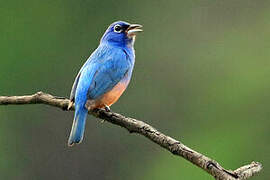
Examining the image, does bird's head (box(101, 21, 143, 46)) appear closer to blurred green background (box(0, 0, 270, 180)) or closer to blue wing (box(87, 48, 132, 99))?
blue wing (box(87, 48, 132, 99))

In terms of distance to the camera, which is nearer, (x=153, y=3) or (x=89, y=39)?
(x=89, y=39)

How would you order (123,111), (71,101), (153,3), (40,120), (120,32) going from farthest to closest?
(153,3) < (40,120) < (123,111) < (120,32) < (71,101)

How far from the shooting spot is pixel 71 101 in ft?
21.2

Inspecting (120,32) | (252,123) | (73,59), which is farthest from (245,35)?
(120,32)

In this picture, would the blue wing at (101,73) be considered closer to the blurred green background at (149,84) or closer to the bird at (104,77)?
the bird at (104,77)

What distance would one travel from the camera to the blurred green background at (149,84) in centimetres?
1839

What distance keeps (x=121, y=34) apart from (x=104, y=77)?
875 mm

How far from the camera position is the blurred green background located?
18.4m

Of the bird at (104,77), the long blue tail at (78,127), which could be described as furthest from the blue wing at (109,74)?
the long blue tail at (78,127)

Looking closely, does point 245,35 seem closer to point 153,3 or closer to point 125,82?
point 153,3

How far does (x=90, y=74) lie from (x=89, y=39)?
45.7 ft

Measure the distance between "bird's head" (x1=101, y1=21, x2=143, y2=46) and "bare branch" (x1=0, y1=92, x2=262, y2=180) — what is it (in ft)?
4.22

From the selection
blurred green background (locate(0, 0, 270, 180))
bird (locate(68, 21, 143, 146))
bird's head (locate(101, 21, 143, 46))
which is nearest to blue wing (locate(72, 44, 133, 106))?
bird (locate(68, 21, 143, 146))

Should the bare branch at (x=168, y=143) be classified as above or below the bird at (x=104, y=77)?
below
